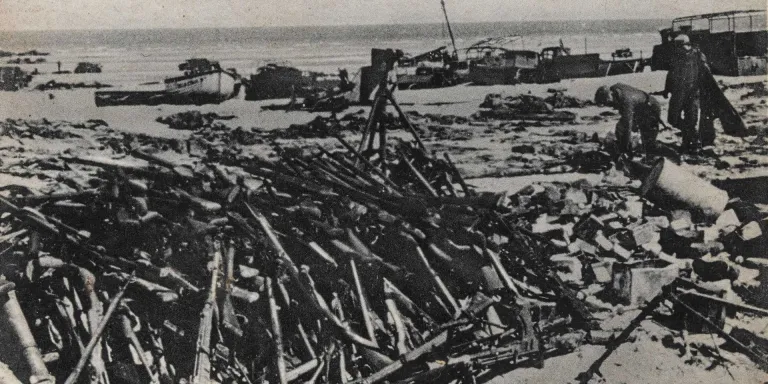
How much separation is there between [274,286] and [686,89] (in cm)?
889

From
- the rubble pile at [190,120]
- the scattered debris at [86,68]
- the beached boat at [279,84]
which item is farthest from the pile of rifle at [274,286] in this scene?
the scattered debris at [86,68]

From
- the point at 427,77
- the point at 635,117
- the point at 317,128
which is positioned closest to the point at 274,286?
the point at 635,117

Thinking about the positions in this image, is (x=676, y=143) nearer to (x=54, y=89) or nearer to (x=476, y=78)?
(x=476, y=78)

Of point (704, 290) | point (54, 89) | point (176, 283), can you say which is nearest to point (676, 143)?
point (704, 290)

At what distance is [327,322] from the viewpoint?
506cm

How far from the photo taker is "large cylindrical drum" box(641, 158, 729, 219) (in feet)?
26.1

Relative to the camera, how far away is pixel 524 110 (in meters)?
16.5

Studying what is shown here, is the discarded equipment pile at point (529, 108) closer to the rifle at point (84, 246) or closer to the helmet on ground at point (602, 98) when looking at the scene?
the helmet on ground at point (602, 98)

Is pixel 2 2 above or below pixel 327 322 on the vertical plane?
above

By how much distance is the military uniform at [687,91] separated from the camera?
10.4 meters

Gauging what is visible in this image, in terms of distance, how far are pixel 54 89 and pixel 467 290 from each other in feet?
68.0

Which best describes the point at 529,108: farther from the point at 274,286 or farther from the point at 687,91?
the point at 274,286

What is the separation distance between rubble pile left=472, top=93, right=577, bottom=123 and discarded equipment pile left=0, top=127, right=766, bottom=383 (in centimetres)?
904

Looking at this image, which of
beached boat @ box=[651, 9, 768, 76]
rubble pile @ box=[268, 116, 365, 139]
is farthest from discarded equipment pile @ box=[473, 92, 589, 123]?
rubble pile @ box=[268, 116, 365, 139]
